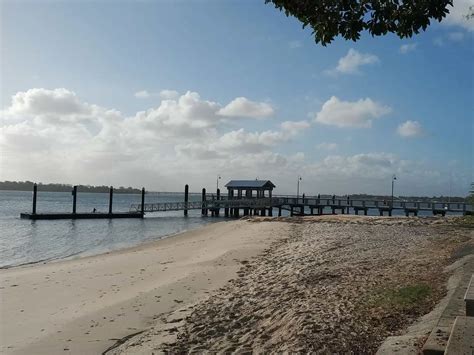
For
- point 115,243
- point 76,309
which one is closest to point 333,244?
point 76,309

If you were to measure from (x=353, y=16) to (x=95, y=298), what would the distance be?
8.88 metres

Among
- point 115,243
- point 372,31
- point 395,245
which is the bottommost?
point 115,243

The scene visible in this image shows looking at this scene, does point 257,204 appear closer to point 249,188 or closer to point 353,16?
point 249,188

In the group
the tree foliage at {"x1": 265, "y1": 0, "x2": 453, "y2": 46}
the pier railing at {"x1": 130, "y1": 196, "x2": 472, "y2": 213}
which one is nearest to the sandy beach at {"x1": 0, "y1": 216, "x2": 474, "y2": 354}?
the tree foliage at {"x1": 265, "y1": 0, "x2": 453, "y2": 46}

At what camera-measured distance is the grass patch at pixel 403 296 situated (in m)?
7.18

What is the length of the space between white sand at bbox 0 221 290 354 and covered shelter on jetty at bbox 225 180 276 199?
49.6 metres

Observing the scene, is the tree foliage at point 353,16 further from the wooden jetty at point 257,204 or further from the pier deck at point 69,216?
the wooden jetty at point 257,204

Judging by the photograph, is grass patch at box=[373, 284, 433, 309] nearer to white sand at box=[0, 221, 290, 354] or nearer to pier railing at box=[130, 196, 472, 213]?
white sand at box=[0, 221, 290, 354]

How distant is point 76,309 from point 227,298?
3.24 metres

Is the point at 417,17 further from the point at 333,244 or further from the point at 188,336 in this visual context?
the point at 333,244

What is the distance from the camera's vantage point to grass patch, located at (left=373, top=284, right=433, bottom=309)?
7.18m

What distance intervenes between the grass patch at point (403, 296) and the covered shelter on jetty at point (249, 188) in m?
58.5

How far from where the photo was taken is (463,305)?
640 centimetres

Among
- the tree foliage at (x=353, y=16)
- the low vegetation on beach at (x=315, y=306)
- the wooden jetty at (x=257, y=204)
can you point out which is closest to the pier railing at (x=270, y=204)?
the wooden jetty at (x=257, y=204)
